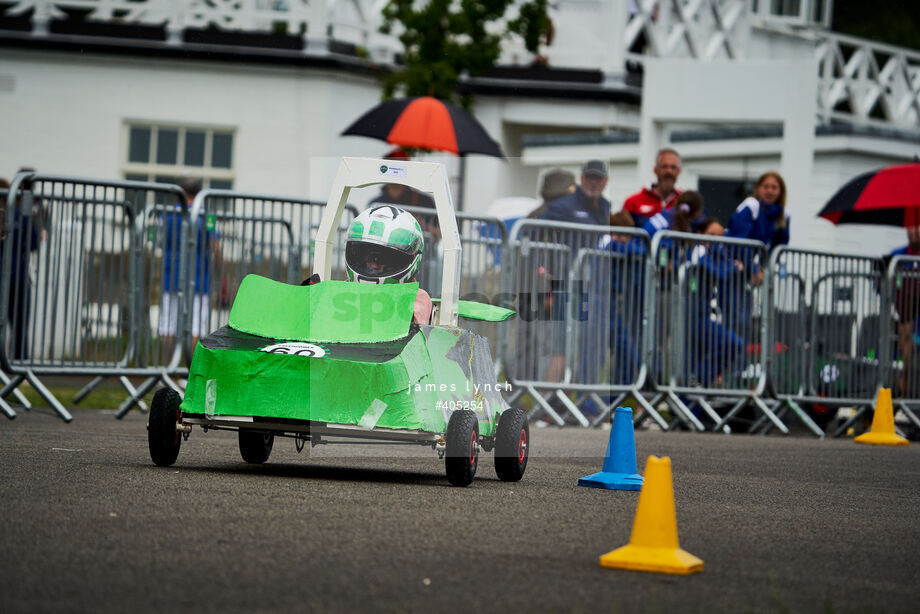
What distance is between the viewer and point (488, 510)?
6637 mm

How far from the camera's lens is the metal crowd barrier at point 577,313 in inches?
518

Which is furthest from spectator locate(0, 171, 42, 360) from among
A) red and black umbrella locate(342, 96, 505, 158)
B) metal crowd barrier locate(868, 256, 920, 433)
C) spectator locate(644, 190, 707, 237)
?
metal crowd barrier locate(868, 256, 920, 433)

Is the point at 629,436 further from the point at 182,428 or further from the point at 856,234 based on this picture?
the point at 856,234

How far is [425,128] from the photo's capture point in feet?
49.6

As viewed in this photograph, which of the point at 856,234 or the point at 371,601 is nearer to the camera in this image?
the point at 371,601

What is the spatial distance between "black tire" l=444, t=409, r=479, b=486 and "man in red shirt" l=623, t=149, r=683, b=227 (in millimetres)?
6816

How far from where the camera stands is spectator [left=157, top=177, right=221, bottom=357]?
12.1 metres

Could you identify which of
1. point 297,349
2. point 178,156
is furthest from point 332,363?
point 178,156

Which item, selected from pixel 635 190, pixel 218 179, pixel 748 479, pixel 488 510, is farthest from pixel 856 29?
pixel 488 510

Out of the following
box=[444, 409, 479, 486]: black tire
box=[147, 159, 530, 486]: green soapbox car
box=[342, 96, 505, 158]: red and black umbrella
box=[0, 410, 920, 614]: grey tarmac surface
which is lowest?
box=[0, 410, 920, 614]: grey tarmac surface

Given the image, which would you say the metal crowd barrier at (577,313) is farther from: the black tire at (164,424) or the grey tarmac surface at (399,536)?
the black tire at (164,424)

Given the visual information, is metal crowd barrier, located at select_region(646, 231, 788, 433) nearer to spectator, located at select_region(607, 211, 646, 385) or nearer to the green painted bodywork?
spectator, located at select_region(607, 211, 646, 385)

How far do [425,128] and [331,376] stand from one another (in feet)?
26.6

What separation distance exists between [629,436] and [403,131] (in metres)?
7.57
